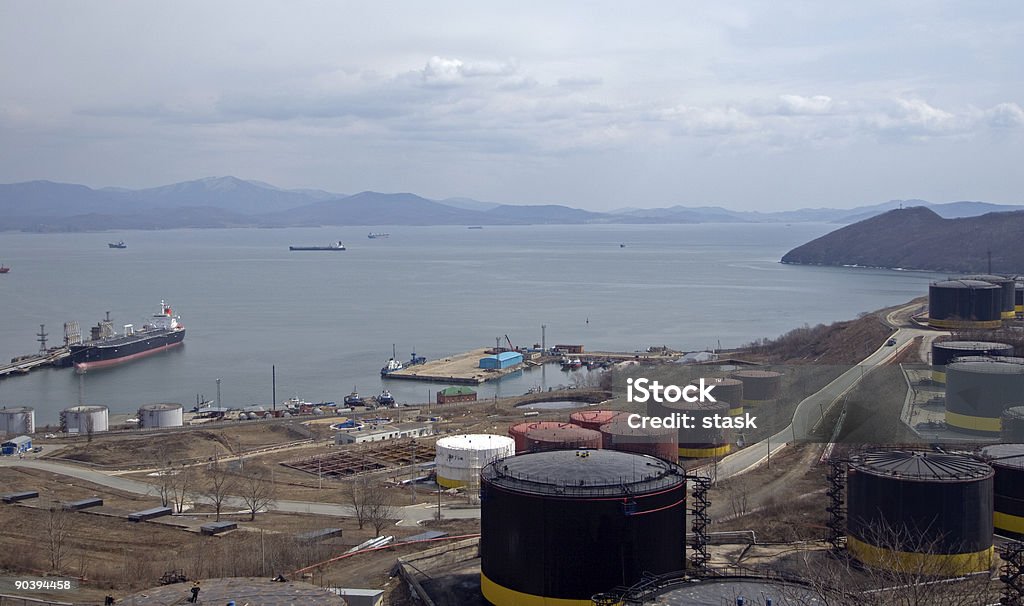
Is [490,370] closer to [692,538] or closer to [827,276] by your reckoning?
[692,538]

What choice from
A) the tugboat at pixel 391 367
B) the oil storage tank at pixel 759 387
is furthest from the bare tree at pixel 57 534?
the tugboat at pixel 391 367

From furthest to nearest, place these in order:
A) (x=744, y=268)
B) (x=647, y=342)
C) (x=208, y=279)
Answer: (x=744, y=268)
(x=208, y=279)
(x=647, y=342)

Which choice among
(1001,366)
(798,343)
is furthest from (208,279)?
(1001,366)

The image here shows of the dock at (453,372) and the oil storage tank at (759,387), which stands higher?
the oil storage tank at (759,387)

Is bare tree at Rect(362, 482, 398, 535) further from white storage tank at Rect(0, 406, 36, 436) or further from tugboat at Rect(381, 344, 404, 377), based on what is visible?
tugboat at Rect(381, 344, 404, 377)

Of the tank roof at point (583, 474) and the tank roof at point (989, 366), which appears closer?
the tank roof at point (583, 474)

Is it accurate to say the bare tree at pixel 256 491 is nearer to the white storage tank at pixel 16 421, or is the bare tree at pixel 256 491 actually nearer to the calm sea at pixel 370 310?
the white storage tank at pixel 16 421

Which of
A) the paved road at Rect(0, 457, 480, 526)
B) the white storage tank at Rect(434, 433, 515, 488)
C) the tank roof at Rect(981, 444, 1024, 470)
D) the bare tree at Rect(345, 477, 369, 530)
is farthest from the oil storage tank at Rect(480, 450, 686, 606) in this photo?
the white storage tank at Rect(434, 433, 515, 488)
